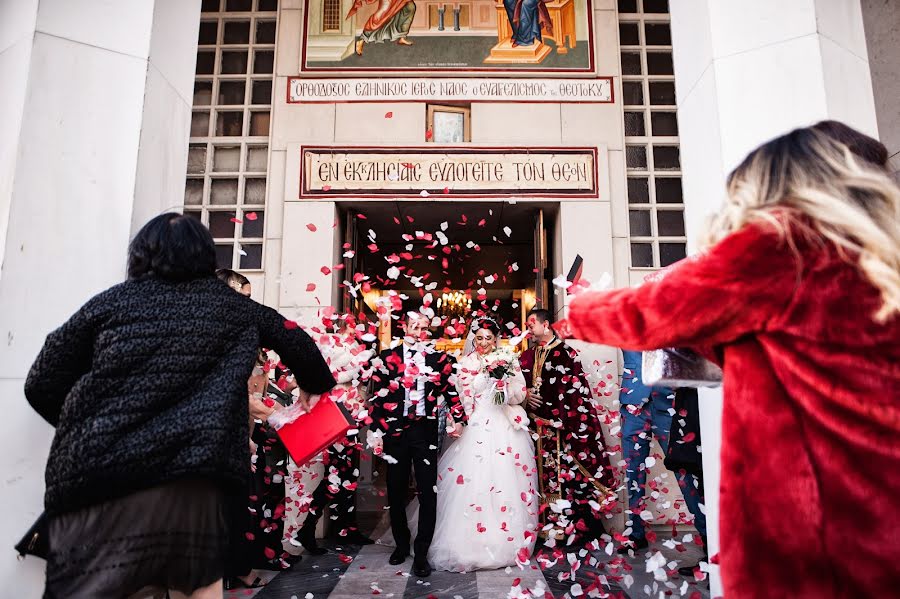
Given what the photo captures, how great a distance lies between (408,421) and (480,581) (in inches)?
53.0

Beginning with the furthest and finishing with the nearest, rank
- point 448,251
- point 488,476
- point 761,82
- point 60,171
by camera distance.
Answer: point 448,251
point 488,476
point 761,82
point 60,171

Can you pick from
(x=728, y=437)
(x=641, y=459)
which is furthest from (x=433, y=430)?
(x=728, y=437)

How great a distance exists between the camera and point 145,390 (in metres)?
1.71

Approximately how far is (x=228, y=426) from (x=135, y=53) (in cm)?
208

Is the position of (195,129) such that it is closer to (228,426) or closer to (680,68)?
(680,68)

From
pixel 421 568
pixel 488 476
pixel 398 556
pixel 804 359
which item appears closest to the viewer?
pixel 804 359

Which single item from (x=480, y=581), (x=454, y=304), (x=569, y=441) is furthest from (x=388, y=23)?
(x=480, y=581)

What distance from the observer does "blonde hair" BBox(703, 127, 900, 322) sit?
126 centimetres

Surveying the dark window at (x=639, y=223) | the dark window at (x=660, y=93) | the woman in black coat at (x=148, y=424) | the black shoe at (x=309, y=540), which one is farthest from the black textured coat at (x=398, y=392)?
the dark window at (x=660, y=93)

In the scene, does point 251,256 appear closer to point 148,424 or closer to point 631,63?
point 631,63

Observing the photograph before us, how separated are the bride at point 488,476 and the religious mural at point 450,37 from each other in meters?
3.15

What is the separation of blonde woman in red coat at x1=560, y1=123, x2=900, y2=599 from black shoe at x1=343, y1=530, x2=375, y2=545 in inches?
181

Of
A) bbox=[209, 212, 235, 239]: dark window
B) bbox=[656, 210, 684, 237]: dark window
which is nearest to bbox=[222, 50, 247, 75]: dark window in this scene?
bbox=[209, 212, 235, 239]: dark window

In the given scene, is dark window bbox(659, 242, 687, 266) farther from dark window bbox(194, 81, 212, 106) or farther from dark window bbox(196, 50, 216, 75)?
dark window bbox(196, 50, 216, 75)
